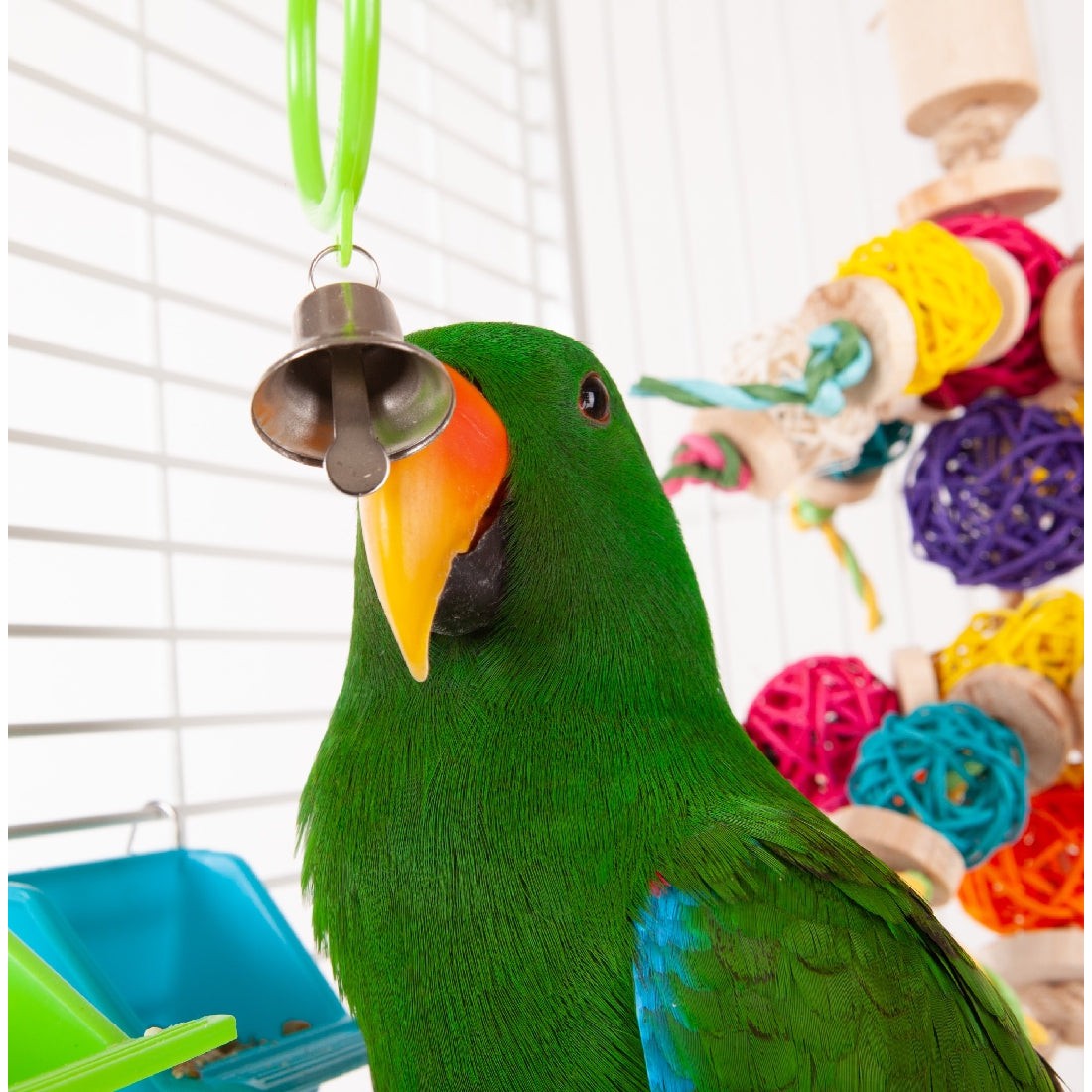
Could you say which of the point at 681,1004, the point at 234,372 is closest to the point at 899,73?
the point at 234,372

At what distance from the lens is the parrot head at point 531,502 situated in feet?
1.38

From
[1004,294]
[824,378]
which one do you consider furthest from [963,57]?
[824,378]

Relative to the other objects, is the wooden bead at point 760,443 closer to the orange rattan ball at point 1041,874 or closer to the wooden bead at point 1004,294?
the wooden bead at point 1004,294

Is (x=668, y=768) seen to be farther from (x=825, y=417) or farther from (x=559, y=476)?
(x=825, y=417)

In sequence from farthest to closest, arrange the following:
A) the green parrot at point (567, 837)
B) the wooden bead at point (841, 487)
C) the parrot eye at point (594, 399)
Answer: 1. the wooden bead at point (841, 487)
2. the parrot eye at point (594, 399)
3. the green parrot at point (567, 837)

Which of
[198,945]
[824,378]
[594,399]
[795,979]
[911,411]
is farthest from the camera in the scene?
[911,411]

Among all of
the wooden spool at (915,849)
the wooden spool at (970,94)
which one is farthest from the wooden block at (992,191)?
the wooden spool at (915,849)

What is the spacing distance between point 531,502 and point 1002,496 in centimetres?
48

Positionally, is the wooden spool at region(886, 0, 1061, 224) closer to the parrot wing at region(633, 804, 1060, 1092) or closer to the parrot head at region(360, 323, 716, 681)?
the parrot head at region(360, 323, 716, 681)

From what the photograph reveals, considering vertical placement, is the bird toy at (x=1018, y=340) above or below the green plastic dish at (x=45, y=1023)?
above

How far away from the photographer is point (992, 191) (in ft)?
3.03

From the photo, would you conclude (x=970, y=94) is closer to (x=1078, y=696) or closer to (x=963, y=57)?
(x=963, y=57)

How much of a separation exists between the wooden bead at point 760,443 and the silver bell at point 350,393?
515 mm

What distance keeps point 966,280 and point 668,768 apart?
1.59ft
